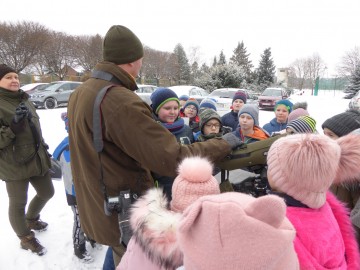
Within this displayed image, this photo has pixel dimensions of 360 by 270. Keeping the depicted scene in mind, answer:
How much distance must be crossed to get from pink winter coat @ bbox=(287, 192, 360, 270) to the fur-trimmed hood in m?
0.51

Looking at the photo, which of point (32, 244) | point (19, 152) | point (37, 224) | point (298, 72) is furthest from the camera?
point (298, 72)

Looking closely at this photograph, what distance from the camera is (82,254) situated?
2920mm

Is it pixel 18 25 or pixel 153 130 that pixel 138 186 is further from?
pixel 18 25

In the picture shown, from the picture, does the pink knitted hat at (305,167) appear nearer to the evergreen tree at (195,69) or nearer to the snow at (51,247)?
the snow at (51,247)

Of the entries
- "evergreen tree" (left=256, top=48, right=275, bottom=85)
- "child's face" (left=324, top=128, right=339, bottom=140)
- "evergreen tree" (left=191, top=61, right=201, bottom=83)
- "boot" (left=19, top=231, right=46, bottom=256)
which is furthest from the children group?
"evergreen tree" (left=191, top=61, right=201, bottom=83)

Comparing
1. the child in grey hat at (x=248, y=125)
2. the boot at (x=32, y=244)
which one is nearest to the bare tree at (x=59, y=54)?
the boot at (x=32, y=244)

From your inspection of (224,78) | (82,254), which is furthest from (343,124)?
(224,78)

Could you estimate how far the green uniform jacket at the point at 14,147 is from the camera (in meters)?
2.67

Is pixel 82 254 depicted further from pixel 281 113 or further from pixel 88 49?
pixel 88 49

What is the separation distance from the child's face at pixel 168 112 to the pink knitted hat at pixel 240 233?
5.70 feet

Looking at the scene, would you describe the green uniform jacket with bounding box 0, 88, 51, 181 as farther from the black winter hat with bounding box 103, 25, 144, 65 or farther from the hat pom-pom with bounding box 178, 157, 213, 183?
the hat pom-pom with bounding box 178, 157, 213, 183

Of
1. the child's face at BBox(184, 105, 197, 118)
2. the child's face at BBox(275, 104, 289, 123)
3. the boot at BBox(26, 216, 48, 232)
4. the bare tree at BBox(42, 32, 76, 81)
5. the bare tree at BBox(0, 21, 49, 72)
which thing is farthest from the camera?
the bare tree at BBox(42, 32, 76, 81)

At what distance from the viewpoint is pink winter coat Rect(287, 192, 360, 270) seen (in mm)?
1141

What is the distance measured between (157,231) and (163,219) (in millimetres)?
52
